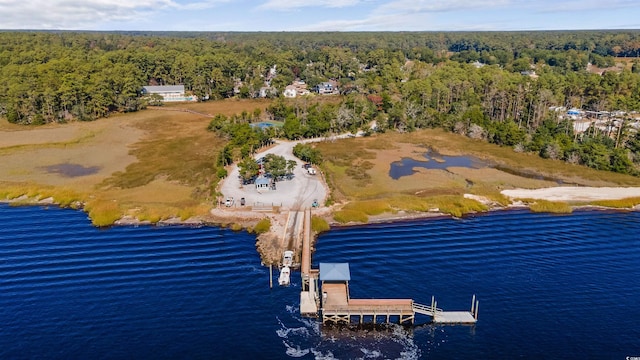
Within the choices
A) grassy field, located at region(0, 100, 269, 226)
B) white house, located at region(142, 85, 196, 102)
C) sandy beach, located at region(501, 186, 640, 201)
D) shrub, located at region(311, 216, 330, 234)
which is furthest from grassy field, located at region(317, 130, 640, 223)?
white house, located at region(142, 85, 196, 102)

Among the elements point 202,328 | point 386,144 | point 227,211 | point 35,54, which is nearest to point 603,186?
point 386,144

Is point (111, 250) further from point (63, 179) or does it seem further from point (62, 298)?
point (63, 179)

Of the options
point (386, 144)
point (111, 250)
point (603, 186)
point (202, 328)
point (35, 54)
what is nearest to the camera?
point (202, 328)

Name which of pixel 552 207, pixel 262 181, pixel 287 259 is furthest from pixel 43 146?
pixel 552 207

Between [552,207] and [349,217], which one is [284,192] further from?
[552,207]

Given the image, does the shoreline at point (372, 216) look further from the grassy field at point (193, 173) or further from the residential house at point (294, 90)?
the residential house at point (294, 90)

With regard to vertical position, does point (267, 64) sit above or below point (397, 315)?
above

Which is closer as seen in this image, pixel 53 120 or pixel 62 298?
pixel 62 298
